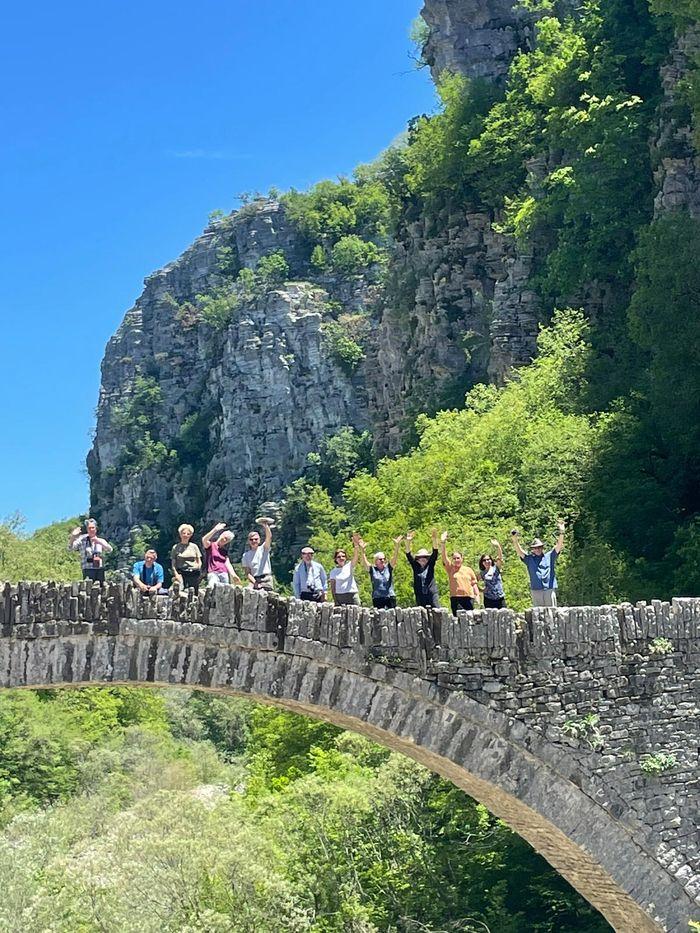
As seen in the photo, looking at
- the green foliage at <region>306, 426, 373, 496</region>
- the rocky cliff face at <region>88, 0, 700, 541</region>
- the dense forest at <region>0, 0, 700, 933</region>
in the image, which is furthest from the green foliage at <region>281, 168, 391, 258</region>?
the dense forest at <region>0, 0, 700, 933</region>

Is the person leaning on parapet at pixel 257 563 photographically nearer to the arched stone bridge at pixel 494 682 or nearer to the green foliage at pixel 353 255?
the arched stone bridge at pixel 494 682

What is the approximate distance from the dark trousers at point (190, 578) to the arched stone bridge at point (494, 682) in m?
0.91

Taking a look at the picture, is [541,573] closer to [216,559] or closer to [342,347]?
[216,559]

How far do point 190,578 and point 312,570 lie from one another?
4.95 feet

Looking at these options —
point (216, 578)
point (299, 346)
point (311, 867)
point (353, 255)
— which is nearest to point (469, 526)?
point (311, 867)

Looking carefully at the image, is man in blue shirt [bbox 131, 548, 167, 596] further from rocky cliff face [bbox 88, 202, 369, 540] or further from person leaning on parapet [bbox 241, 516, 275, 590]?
rocky cliff face [bbox 88, 202, 369, 540]

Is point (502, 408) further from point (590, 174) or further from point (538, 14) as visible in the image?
point (538, 14)

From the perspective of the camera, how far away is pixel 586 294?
44.3 metres

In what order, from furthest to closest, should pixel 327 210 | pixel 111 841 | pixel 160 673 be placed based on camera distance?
pixel 327 210, pixel 111 841, pixel 160 673

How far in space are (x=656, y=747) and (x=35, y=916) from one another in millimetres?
15280

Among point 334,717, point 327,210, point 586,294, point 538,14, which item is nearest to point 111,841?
point 334,717

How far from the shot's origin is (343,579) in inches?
681

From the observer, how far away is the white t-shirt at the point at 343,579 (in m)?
17.3

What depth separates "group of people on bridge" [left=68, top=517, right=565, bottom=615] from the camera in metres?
16.4
